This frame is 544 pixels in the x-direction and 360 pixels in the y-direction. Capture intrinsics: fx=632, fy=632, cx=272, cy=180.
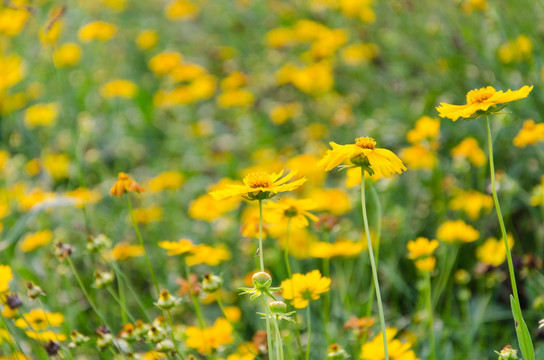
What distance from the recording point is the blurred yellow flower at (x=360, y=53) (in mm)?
2885

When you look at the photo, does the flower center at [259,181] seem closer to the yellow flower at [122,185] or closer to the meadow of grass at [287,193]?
the meadow of grass at [287,193]

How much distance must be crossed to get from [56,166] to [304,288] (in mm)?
2029

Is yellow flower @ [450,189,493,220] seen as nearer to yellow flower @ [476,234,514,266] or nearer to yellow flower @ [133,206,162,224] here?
yellow flower @ [476,234,514,266]

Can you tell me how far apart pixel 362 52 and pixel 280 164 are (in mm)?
759

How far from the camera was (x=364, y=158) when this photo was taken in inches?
38.0

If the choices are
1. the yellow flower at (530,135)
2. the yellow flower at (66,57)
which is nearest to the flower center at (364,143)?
the yellow flower at (530,135)

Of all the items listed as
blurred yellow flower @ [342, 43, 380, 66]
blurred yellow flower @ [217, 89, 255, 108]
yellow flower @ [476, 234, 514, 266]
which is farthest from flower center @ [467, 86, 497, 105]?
blurred yellow flower @ [217, 89, 255, 108]

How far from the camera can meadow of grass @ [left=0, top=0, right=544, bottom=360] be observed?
1.28 metres

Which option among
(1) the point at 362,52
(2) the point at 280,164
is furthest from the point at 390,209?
(1) the point at 362,52

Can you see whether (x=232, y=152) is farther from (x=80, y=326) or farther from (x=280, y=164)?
(x=80, y=326)

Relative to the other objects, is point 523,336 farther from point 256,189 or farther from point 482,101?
point 256,189

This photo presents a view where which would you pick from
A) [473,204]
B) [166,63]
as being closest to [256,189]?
[473,204]

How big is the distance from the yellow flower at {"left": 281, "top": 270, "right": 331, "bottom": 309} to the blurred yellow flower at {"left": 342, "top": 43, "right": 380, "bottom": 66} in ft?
6.15

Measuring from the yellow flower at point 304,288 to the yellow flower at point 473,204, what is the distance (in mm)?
917
